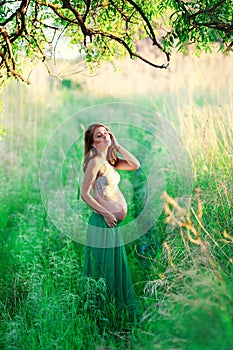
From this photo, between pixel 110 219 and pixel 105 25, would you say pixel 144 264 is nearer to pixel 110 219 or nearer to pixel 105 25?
pixel 110 219

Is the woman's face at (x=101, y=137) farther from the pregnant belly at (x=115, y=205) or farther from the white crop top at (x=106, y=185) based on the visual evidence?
the pregnant belly at (x=115, y=205)

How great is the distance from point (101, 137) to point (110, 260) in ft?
2.76

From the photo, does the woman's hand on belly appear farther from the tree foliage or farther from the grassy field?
the tree foliage

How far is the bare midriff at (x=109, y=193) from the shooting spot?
3.81 meters

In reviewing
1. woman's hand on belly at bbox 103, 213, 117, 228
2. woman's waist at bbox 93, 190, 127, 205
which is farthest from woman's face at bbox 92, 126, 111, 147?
woman's hand on belly at bbox 103, 213, 117, 228

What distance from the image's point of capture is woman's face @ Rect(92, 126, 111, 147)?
12.6 feet

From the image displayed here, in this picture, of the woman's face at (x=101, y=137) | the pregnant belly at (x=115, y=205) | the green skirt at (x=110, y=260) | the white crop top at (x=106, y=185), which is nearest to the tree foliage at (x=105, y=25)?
the woman's face at (x=101, y=137)

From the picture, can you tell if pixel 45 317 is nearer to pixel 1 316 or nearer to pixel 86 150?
pixel 1 316

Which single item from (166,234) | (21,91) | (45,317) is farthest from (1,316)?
(21,91)

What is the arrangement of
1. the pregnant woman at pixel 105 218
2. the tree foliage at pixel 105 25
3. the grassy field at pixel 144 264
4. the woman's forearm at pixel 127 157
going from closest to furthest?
the grassy field at pixel 144 264 → the tree foliage at pixel 105 25 → the pregnant woman at pixel 105 218 → the woman's forearm at pixel 127 157

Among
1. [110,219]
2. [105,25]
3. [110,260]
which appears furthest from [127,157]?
[105,25]

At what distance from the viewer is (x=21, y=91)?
30.0ft

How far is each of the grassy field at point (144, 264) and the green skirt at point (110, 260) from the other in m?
0.09

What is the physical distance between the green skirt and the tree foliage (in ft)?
3.76
